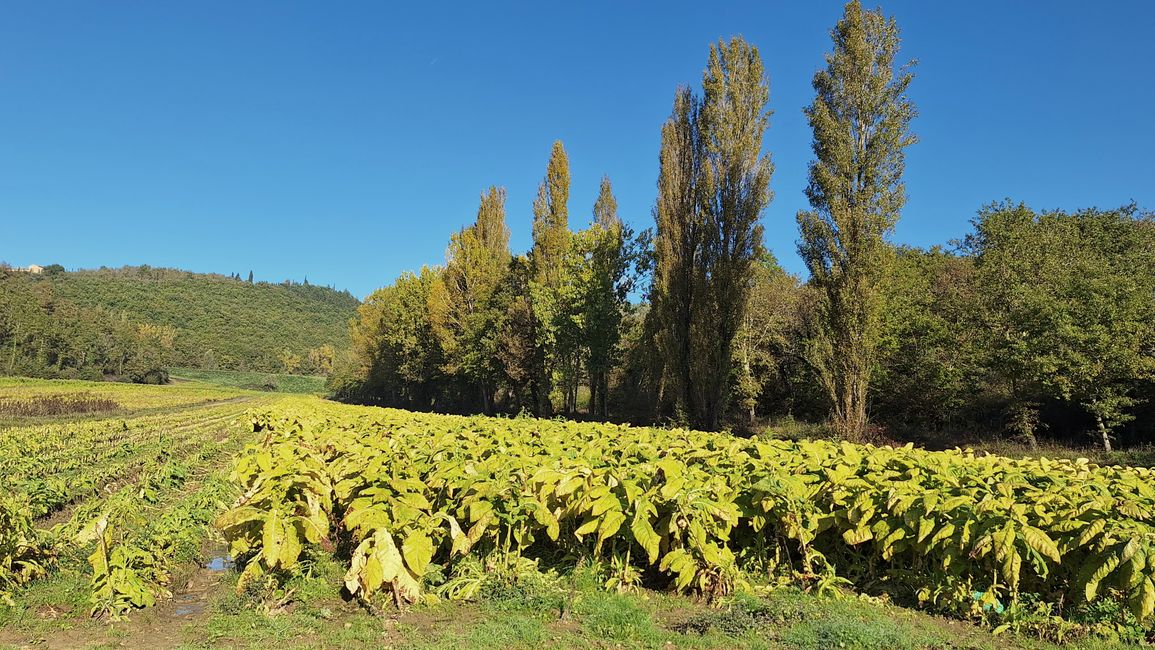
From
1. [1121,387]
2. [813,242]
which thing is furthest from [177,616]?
[1121,387]

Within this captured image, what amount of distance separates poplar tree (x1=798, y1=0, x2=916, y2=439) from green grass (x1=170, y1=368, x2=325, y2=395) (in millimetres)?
91347

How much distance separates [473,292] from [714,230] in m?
17.8

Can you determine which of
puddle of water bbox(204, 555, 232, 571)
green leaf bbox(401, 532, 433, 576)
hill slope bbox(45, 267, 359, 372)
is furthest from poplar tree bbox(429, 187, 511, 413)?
hill slope bbox(45, 267, 359, 372)

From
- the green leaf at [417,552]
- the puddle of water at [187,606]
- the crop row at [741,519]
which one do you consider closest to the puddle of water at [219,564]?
the puddle of water at [187,606]

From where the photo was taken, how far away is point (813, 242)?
47.5 feet

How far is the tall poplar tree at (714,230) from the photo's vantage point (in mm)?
17203

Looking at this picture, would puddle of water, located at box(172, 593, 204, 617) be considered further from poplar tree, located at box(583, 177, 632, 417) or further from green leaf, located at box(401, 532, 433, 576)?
poplar tree, located at box(583, 177, 632, 417)

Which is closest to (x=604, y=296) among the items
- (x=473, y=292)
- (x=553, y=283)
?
(x=553, y=283)

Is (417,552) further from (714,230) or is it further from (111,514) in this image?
(714,230)

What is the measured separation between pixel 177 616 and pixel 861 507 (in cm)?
463

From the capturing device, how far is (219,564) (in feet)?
17.7

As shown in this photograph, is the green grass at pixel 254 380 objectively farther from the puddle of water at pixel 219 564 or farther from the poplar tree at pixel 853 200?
the puddle of water at pixel 219 564

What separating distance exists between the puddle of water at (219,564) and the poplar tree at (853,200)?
1274cm

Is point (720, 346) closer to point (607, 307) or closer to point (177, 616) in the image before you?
point (607, 307)
